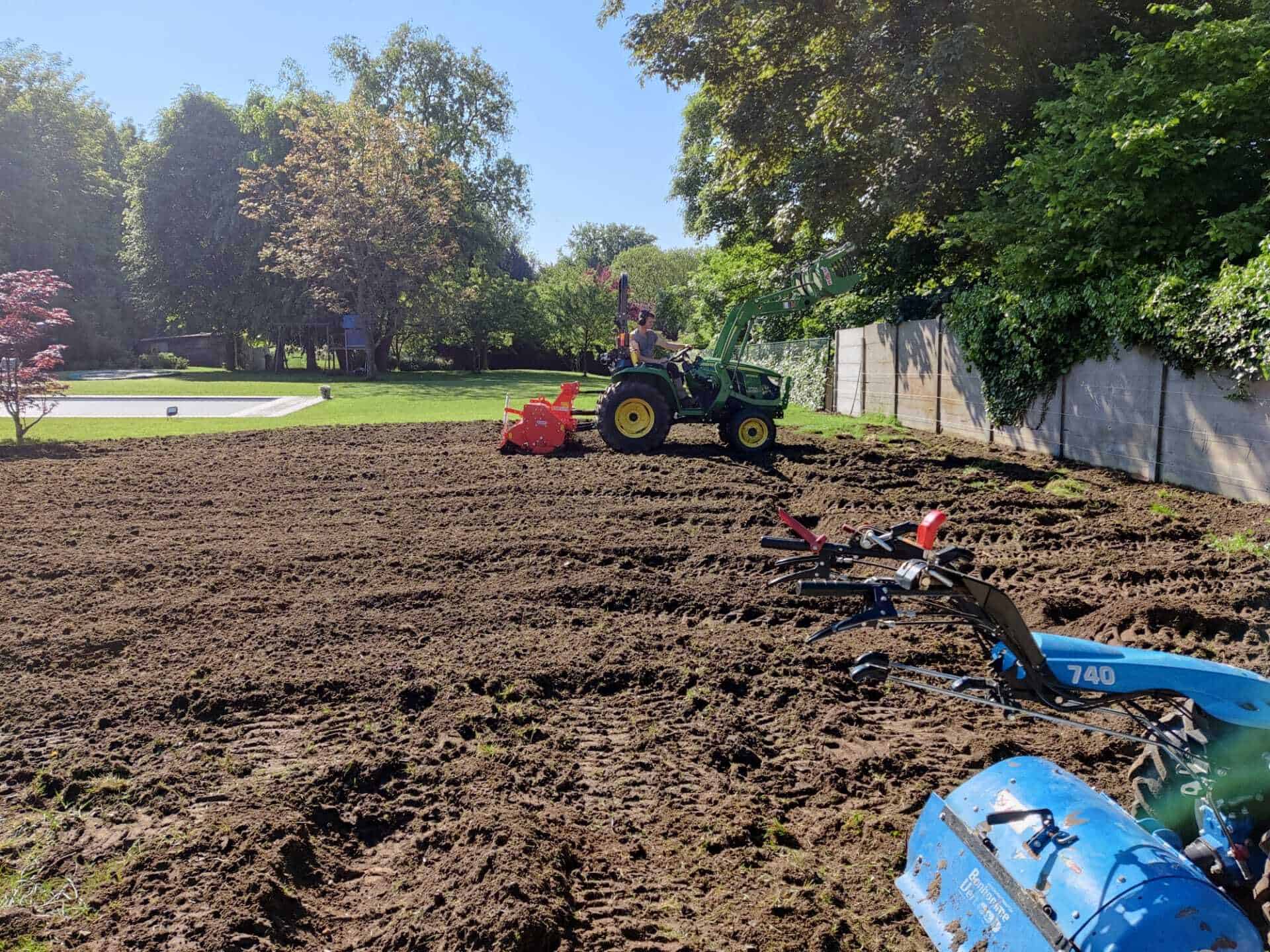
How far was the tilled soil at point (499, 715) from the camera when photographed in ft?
8.90

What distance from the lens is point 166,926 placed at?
253cm

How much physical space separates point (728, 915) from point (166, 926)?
175cm

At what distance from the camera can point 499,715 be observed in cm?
401

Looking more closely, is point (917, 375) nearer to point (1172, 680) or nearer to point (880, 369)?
point (880, 369)

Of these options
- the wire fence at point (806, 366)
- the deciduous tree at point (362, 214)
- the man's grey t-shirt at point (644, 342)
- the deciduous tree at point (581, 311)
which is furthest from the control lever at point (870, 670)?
the deciduous tree at point (581, 311)

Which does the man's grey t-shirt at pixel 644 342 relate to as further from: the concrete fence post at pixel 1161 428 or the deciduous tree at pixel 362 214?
the deciduous tree at pixel 362 214

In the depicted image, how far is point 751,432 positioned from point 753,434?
0.13ft

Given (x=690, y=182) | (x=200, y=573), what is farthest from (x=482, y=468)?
(x=690, y=182)

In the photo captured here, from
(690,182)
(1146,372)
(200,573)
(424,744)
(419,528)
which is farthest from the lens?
(690,182)

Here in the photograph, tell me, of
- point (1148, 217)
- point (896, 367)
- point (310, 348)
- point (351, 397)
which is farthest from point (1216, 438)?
point (310, 348)

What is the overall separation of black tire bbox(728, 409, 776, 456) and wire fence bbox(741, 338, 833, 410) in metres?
5.79

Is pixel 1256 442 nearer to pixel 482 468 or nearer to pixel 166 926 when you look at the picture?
pixel 482 468

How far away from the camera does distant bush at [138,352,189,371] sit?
4212cm

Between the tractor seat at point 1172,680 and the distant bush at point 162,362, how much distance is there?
46.5 m
